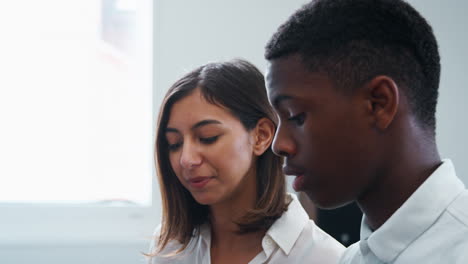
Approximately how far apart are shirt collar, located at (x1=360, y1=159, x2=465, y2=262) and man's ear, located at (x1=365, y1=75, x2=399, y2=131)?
4.3 inches

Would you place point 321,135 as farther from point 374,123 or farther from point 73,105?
point 73,105

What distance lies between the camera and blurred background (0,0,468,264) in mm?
3021

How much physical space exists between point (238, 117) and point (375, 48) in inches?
25.3

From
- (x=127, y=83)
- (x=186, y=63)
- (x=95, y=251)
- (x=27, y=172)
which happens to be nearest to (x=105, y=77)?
(x=127, y=83)

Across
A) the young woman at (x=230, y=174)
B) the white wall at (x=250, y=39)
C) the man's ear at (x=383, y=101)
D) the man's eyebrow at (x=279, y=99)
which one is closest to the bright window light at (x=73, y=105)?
the white wall at (x=250, y=39)

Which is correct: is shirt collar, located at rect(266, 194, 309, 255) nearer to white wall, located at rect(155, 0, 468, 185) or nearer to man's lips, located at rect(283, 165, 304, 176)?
man's lips, located at rect(283, 165, 304, 176)

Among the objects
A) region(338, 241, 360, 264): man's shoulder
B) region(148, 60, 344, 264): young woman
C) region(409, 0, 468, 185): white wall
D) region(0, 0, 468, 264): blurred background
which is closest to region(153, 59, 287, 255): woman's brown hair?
region(148, 60, 344, 264): young woman

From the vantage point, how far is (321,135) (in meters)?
0.85

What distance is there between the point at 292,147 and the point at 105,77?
2.47 meters

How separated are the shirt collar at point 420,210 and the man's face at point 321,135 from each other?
0.07 m

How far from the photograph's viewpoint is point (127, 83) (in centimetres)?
321

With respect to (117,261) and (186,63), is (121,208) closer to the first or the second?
(117,261)

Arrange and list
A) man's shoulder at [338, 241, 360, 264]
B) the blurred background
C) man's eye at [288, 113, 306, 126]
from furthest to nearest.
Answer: the blurred background, man's shoulder at [338, 241, 360, 264], man's eye at [288, 113, 306, 126]

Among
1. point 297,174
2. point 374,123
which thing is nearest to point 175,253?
point 297,174
